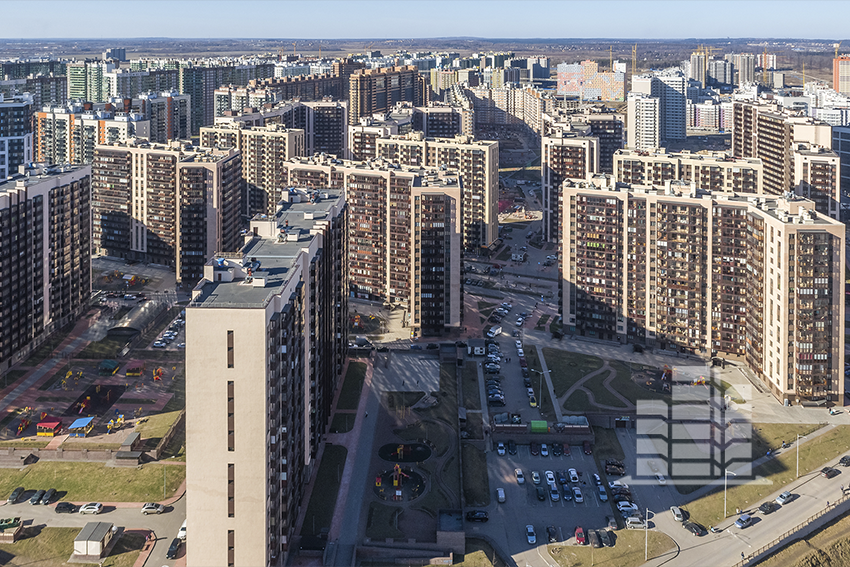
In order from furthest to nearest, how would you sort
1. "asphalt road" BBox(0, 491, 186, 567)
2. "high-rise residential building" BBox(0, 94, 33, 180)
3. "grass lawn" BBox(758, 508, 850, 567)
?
"high-rise residential building" BBox(0, 94, 33, 180), "asphalt road" BBox(0, 491, 186, 567), "grass lawn" BBox(758, 508, 850, 567)

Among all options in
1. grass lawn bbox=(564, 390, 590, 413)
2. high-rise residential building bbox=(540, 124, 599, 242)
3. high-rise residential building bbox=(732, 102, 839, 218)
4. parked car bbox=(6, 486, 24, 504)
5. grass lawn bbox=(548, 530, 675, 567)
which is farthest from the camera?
high-rise residential building bbox=(540, 124, 599, 242)

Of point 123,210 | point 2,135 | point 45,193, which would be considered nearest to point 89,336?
point 45,193

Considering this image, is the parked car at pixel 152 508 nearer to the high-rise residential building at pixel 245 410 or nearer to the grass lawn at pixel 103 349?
the high-rise residential building at pixel 245 410

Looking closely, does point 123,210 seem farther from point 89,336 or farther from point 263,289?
point 263,289

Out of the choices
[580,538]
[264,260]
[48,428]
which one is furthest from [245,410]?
[48,428]

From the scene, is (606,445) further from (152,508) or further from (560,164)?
(560,164)

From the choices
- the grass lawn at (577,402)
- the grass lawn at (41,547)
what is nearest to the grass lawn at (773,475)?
the grass lawn at (577,402)

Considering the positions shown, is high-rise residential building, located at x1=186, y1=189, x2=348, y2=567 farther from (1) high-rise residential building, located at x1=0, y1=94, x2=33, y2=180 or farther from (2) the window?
(1) high-rise residential building, located at x1=0, y1=94, x2=33, y2=180

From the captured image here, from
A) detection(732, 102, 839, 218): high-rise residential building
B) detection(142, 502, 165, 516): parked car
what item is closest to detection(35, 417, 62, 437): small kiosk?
detection(142, 502, 165, 516): parked car
